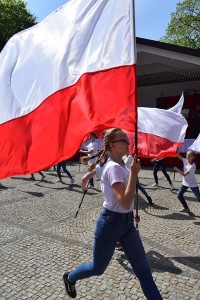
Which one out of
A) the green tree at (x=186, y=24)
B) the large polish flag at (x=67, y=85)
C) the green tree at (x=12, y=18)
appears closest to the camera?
the large polish flag at (x=67, y=85)

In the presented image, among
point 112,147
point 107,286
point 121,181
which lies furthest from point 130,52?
point 107,286

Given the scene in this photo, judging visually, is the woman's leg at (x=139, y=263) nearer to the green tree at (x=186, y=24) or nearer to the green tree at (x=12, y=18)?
the green tree at (x=12, y=18)

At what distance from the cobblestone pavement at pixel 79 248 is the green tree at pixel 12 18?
28275mm

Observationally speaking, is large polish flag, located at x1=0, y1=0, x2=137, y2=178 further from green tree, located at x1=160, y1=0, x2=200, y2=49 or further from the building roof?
green tree, located at x1=160, y1=0, x2=200, y2=49

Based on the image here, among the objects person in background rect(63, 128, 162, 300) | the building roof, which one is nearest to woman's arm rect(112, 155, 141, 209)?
person in background rect(63, 128, 162, 300)

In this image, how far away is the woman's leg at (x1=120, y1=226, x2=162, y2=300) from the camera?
120 inches

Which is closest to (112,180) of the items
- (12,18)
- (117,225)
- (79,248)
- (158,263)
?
(117,225)

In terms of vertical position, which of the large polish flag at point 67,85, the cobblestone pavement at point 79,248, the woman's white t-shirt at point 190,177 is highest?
the large polish flag at point 67,85

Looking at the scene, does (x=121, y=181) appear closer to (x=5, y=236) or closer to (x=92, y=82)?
(x=92, y=82)

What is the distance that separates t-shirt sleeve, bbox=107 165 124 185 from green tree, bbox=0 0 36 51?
32.3 m

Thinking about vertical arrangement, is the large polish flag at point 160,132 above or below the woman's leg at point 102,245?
above

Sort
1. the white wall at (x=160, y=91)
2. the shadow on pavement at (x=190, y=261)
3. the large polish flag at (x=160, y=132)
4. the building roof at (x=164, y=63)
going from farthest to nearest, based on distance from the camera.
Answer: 1. the white wall at (x=160, y=91)
2. the building roof at (x=164, y=63)
3. the large polish flag at (x=160, y=132)
4. the shadow on pavement at (x=190, y=261)

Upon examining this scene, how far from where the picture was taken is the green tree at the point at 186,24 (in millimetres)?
41062

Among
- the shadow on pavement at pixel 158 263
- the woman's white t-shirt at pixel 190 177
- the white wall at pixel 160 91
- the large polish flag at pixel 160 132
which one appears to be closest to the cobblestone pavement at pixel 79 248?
the shadow on pavement at pixel 158 263
